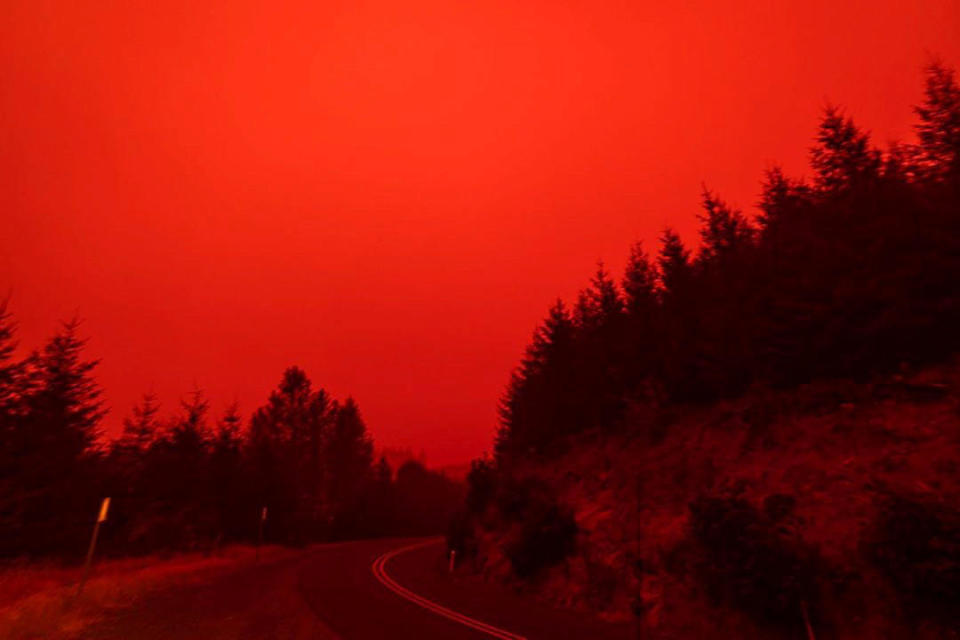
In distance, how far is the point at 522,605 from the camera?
696 inches


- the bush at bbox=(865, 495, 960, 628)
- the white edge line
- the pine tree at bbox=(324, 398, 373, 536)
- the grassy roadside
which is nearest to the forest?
the bush at bbox=(865, 495, 960, 628)

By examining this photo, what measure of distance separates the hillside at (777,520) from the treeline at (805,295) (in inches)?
55.3

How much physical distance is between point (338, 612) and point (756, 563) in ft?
34.4

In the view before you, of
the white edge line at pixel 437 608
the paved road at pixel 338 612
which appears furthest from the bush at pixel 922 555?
the white edge line at pixel 437 608

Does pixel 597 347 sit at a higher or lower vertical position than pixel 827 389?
higher

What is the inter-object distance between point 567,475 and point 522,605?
1031 centimetres

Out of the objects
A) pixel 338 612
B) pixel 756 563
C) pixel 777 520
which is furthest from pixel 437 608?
pixel 777 520

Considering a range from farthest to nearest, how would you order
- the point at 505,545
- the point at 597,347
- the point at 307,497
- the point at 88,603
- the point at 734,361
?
the point at 307,497 < the point at 597,347 < the point at 505,545 < the point at 734,361 < the point at 88,603

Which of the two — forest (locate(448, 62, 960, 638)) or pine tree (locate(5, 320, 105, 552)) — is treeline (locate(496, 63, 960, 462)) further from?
pine tree (locate(5, 320, 105, 552))

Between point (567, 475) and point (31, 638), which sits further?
point (567, 475)

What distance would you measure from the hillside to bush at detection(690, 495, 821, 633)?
0.03m

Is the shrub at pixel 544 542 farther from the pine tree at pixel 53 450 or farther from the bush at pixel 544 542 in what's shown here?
the pine tree at pixel 53 450

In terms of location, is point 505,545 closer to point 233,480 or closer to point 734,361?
point 734,361

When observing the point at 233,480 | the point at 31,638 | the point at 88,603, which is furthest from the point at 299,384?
the point at 31,638
